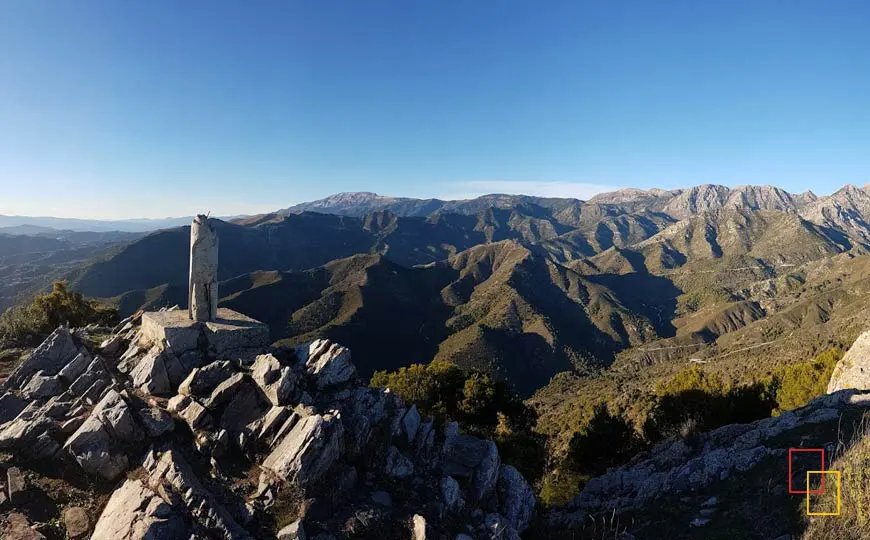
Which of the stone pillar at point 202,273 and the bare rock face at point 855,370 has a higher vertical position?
the stone pillar at point 202,273

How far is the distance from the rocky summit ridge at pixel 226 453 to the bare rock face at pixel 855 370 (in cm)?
2257

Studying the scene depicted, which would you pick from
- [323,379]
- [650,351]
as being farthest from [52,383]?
[650,351]

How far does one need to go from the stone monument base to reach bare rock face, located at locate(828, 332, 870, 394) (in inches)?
1303

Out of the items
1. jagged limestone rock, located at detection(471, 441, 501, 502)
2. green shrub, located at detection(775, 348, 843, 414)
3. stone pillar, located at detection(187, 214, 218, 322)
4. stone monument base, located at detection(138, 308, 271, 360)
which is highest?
stone pillar, located at detection(187, 214, 218, 322)

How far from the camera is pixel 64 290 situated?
39.0 m

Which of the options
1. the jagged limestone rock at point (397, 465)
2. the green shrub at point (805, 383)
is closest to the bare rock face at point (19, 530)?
the jagged limestone rock at point (397, 465)

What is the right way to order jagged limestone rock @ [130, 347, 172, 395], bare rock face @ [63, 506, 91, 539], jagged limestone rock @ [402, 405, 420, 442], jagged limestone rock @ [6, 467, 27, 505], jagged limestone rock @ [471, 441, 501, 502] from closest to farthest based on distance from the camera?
1. bare rock face @ [63, 506, 91, 539]
2. jagged limestone rock @ [6, 467, 27, 505]
3. jagged limestone rock @ [471, 441, 501, 502]
4. jagged limestone rock @ [130, 347, 172, 395]
5. jagged limestone rock @ [402, 405, 420, 442]

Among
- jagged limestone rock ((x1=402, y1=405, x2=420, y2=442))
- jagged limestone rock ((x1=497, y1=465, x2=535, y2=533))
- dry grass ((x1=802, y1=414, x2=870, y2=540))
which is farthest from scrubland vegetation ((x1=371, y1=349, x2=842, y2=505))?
dry grass ((x1=802, y1=414, x2=870, y2=540))

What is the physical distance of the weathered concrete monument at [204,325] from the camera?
18.0 meters

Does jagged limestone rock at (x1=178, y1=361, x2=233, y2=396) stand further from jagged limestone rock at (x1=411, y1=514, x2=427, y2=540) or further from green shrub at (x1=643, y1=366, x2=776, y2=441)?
green shrub at (x1=643, y1=366, x2=776, y2=441)

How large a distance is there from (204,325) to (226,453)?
6.57 metres

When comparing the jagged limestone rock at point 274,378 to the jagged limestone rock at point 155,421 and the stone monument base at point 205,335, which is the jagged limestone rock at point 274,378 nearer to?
the stone monument base at point 205,335

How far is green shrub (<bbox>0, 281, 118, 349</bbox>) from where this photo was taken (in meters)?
29.7

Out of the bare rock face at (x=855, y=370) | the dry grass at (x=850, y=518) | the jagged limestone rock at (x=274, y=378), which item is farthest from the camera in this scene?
the bare rock face at (x=855, y=370)
